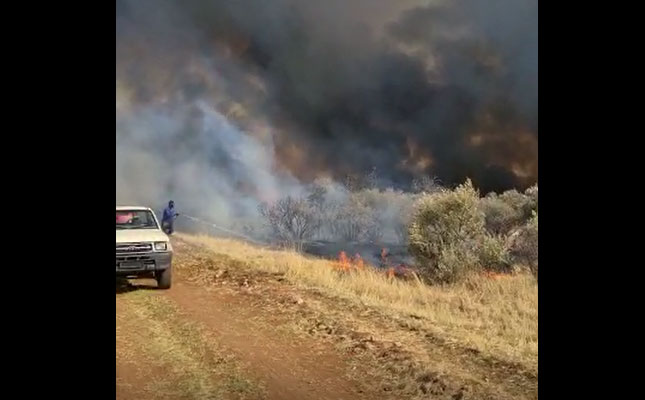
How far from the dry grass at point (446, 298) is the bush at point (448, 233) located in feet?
0.31

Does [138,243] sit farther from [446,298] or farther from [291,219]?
[446,298]

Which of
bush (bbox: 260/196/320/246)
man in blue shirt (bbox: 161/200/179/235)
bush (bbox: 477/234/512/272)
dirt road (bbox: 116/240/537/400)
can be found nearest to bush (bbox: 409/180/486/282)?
bush (bbox: 477/234/512/272)

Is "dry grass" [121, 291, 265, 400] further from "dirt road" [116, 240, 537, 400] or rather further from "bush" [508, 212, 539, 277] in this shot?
"bush" [508, 212, 539, 277]

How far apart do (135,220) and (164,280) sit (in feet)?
1.23

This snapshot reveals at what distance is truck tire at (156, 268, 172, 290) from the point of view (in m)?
3.30

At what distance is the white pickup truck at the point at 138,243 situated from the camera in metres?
3.18

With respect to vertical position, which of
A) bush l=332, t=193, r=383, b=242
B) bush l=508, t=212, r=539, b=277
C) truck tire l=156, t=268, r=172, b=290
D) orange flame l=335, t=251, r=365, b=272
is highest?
bush l=332, t=193, r=383, b=242

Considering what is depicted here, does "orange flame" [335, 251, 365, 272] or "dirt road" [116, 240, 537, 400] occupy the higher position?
"orange flame" [335, 251, 365, 272]

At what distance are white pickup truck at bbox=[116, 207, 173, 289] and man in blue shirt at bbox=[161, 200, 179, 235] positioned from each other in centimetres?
3

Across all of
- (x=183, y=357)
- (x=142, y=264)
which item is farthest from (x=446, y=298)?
(x=142, y=264)

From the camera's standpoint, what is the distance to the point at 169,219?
3.23 meters
